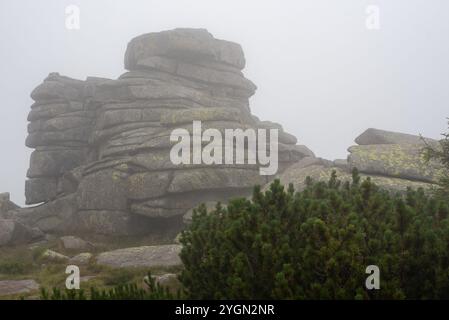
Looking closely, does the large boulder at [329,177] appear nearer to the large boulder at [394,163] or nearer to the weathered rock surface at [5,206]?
the large boulder at [394,163]

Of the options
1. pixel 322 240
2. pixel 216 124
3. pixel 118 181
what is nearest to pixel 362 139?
pixel 216 124

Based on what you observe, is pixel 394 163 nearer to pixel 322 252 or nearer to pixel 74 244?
pixel 322 252

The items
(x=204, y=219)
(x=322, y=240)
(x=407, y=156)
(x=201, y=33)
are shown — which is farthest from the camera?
(x=201, y=33)

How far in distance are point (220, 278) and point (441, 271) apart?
4.18 m

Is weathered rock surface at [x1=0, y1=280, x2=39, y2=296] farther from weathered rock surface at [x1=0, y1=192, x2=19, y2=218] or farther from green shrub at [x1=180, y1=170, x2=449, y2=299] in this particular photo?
weathered rock surface at [x1=0, y1=192, x2=19, y2=218]

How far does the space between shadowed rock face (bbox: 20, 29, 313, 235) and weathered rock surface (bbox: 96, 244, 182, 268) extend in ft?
23.3

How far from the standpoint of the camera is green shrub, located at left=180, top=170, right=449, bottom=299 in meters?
6.76

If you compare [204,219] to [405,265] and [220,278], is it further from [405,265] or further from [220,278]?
[405,265]

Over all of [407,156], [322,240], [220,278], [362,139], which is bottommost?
[220,278]

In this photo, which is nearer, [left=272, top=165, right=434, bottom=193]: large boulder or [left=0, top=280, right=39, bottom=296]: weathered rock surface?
[left=0, top=280, right=39, bottom=296]: weathered rock surface

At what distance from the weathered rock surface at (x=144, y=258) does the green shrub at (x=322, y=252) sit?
10591mm

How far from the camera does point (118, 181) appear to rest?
2994cm

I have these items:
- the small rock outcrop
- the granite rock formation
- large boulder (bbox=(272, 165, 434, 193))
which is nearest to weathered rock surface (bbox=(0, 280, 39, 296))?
the granite rock formation

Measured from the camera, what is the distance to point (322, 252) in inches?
269
